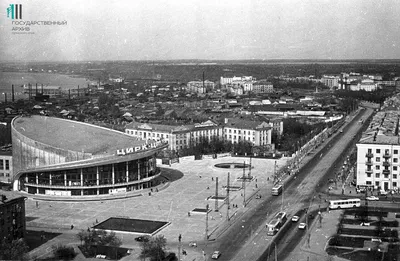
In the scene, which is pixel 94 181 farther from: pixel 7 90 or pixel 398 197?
pixel 7 90

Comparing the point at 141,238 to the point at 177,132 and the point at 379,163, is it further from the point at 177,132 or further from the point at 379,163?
the point at 177,132

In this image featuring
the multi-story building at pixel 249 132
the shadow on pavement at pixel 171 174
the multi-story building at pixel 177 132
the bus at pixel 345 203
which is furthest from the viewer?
the multi-story building at pixel 249 132

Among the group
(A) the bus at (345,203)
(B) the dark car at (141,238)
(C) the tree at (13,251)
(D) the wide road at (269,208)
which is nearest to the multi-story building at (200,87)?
(D) the wide road at (269,208)

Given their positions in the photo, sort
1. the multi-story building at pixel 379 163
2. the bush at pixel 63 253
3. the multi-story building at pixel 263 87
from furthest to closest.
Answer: the multi-story building at pixel 263 87, the multi-story building at pixel 379 163, the bush at pixel 63 253

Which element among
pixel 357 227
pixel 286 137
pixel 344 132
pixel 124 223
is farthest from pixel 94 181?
pixel 344 132

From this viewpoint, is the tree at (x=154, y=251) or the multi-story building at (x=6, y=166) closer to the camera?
the tree at (x=154, y=251)

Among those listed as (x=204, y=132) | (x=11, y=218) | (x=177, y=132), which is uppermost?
(x=177, y=132)

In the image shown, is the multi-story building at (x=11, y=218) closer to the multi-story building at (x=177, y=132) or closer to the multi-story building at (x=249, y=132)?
the multi-story building at (x=177, y=132)

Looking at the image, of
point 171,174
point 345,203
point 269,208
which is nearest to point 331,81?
point 171,174
